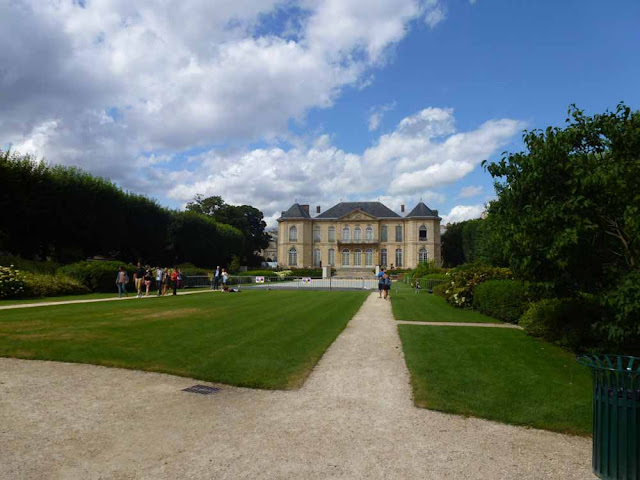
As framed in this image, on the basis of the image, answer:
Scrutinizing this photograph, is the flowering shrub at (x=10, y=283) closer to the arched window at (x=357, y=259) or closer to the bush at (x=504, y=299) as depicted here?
the bush at (x=504, y=299)

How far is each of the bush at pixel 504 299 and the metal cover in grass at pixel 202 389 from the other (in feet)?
27.8

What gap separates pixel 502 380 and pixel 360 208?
64423 mm

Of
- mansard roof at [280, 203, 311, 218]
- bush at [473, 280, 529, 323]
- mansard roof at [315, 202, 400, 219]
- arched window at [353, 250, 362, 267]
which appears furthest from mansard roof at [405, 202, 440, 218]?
bush at [473, 280, 529, 323]

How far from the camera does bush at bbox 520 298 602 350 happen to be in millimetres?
8266

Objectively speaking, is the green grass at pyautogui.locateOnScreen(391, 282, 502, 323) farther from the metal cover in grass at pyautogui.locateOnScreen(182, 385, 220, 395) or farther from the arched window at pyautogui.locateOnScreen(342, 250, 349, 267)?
the arched window at pyautogui.locateOnScreen(342, 250, 349, 267)

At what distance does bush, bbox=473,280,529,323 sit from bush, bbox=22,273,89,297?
17.9 m

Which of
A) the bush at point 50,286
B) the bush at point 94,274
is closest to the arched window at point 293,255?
the bush at point 94,274

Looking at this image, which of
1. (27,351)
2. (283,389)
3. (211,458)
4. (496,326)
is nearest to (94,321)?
(27,351)

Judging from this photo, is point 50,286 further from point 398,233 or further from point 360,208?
point 398,233

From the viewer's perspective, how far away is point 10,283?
704 inches

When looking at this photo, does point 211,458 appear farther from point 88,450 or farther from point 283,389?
point 283,389

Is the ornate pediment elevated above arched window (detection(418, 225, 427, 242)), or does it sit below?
above

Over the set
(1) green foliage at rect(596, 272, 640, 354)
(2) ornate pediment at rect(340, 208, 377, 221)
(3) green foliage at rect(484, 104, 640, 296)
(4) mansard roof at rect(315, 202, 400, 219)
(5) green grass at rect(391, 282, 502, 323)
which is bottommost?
(5) green grass at rect(391, 282, 502, 323)

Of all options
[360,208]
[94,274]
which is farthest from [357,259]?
[94,274]
